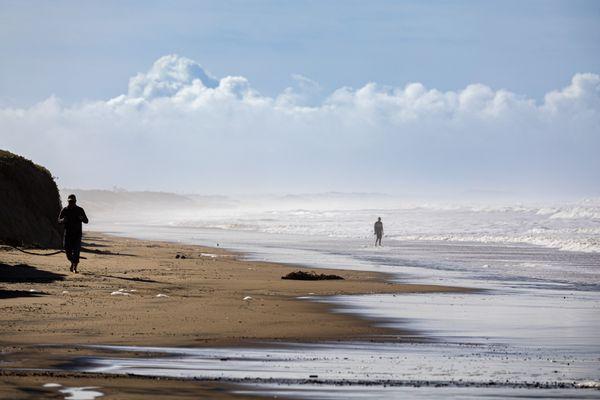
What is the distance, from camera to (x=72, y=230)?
80.6 ft

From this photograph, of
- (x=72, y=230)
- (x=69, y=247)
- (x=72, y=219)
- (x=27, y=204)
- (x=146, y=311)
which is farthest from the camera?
(x=27, y=204)

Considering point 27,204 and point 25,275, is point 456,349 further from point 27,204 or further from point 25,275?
point 27,204

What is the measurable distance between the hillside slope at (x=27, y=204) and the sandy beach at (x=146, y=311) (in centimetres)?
504

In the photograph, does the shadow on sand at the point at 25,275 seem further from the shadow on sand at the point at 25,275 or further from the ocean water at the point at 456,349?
the ocean water at the point at 456,349

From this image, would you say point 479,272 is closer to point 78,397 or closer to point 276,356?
point 276,356

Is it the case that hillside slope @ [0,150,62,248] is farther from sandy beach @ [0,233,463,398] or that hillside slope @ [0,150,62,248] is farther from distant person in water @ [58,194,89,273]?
distant person in water @ [58,194,89,273]

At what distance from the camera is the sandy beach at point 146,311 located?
12.9 meters

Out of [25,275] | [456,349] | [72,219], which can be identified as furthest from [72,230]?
[456,349]

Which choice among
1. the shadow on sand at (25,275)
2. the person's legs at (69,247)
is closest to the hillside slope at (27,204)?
the person's legs at (69,247)

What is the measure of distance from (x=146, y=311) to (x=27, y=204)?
18.4 m

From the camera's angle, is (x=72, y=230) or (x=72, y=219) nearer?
(x=72, y=230)

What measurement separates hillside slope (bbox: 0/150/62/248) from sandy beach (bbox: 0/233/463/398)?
504cm

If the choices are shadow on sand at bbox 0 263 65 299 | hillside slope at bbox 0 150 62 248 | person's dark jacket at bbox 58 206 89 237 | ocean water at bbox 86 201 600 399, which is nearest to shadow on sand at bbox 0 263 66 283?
shadow on sand at bbox 0 263 65 299

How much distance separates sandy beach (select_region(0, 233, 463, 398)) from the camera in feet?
42.2
